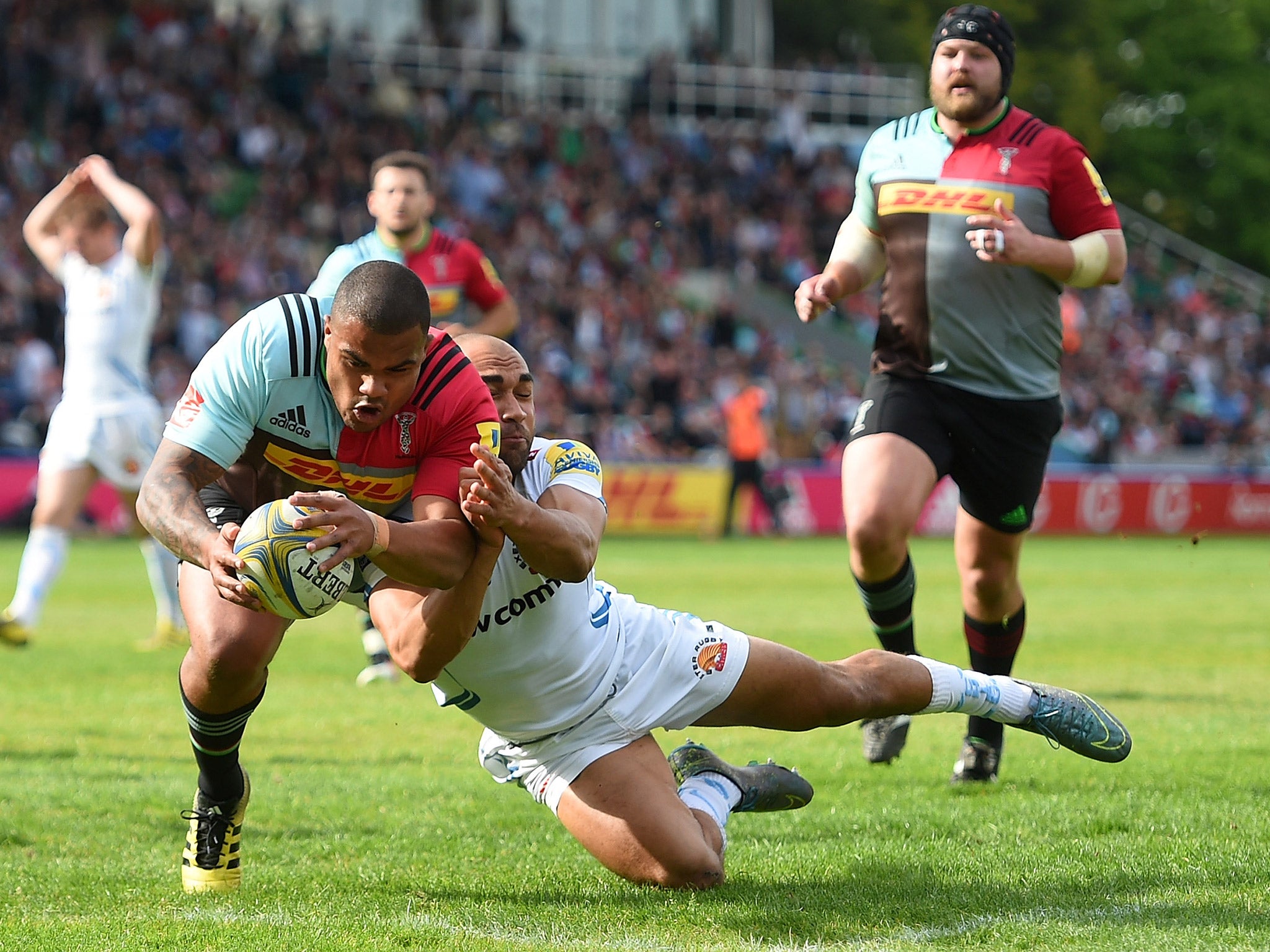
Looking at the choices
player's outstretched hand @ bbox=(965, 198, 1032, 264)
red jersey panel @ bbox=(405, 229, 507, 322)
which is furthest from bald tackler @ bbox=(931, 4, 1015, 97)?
red jersey panel @ bbox=(405, 229, 507, 322)

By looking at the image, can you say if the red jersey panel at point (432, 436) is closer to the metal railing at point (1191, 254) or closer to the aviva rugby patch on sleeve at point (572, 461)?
the aviva rugby patch on sleeve at point (572, 461)

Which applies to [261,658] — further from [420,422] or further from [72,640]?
[72,640]

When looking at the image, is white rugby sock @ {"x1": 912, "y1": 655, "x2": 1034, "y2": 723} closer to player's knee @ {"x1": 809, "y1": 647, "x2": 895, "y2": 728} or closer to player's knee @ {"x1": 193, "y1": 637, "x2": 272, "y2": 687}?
player's knee @ {"x1": 809, "y1": 647, "x2": 895, "y2": 728}

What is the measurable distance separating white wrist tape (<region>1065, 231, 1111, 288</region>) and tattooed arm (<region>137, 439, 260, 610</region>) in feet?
11.0

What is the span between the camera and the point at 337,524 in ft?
12.4

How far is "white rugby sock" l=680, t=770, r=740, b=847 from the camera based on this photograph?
15.4 ft

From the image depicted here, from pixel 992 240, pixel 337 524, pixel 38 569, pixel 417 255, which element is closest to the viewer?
pixel 337 524

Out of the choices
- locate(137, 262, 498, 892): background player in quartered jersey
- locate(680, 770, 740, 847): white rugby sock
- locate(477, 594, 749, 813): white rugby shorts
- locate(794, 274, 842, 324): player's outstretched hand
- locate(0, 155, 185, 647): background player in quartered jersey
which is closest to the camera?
locate(137, 262, 498, 892): background player in quartered jersey

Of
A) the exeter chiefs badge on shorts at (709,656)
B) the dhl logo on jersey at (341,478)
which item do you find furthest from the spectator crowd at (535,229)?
the exeter chiefs badge on shorts at (709,656)

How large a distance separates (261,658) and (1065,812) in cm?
286

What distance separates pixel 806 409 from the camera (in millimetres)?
27047

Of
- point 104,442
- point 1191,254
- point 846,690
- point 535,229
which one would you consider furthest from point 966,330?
point 1191,254

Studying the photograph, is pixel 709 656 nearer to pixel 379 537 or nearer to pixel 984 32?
pixel 379 537

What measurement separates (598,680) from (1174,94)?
5056 cm
